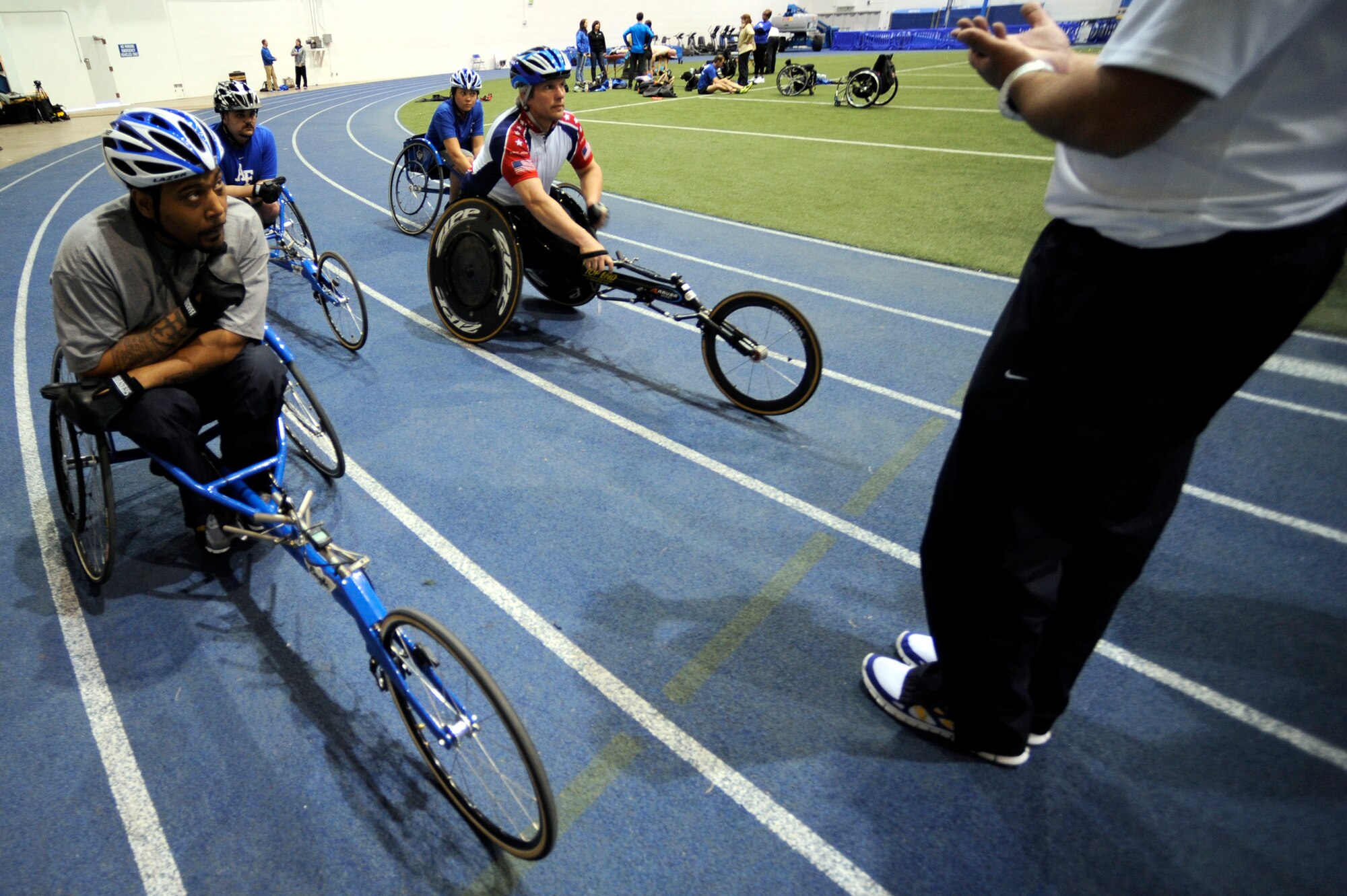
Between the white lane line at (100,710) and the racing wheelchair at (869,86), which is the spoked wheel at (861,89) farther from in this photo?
the white lane line at (100,710)

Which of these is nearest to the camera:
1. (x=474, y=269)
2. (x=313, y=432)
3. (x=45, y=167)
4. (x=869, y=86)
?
(x=313, y=432)

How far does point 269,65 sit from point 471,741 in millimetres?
26458

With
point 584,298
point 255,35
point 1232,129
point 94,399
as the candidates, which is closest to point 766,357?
point 584,298

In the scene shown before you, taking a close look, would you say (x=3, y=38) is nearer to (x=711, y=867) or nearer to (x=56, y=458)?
(x=56, y=458)

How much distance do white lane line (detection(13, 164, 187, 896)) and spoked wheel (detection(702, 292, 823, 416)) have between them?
2931mm

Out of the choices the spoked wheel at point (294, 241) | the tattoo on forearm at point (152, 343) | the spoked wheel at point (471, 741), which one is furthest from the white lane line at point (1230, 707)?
the spoked wheel at point (294, 241)

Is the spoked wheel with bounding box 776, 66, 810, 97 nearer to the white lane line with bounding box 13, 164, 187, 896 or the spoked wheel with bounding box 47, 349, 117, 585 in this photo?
the white lane line with bounding box 13, 164, 187, 896

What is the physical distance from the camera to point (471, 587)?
2654 millimetres

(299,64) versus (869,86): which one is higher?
(299,64)

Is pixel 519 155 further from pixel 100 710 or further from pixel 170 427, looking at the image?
pixel 100 710

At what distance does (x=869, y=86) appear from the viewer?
1426 cm

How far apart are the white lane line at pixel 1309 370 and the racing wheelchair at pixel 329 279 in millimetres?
5697

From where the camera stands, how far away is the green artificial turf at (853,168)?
6637 millimetres

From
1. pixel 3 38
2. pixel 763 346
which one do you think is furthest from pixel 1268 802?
pixel 3 38
